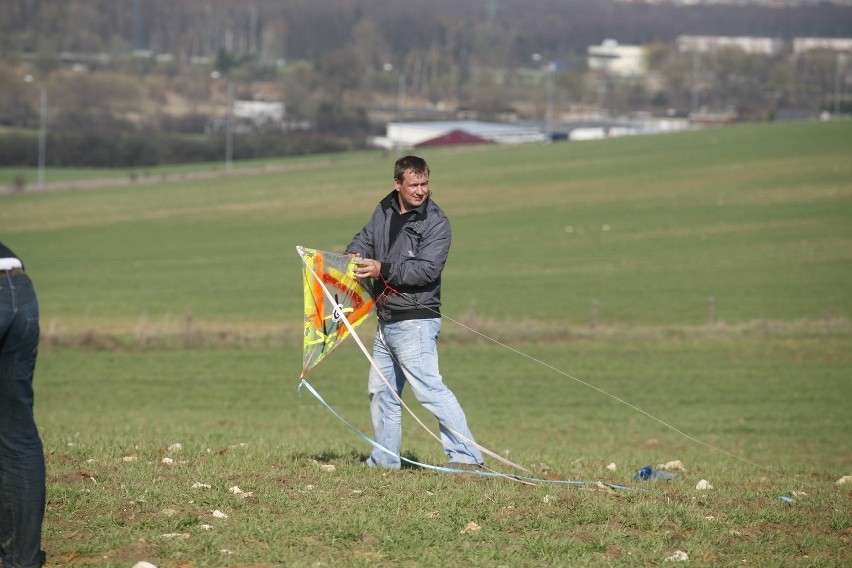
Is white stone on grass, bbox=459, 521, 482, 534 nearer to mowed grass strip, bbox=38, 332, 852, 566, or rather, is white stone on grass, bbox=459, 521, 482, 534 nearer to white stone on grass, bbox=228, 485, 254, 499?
mowed grass strip, bbox=38, 332, 852, 566

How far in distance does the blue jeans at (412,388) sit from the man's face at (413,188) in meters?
0.88

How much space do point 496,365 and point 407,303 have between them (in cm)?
1835

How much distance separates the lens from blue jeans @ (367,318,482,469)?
29.7 ft

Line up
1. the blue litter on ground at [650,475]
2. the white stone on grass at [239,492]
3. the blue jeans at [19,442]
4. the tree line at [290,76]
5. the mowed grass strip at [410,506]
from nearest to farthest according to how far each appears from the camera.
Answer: the blue jeans at [19,442] < the mowed grass strip at [410,506] < the white stone on grass at [239,492] < the blue litter on ground at [650,475] < the tree line at [290,76]

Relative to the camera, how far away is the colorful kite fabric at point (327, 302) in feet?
30.6

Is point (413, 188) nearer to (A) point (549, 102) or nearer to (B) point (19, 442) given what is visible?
(B) point (19, 442)

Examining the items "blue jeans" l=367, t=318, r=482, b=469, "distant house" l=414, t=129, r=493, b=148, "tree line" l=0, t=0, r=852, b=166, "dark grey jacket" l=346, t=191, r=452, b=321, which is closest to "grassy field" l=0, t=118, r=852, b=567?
"blue jeans" l=367, t=318, r=482, b=469

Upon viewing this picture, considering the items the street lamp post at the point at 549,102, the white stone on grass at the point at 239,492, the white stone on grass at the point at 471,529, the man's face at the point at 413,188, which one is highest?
the street lamp post at the point at 549,102

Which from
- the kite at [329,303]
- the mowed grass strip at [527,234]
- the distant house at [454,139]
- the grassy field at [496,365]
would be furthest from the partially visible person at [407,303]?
the distant house at [454,139]

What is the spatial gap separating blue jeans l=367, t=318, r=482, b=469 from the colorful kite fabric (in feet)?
1.09

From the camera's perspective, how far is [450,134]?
335 ft

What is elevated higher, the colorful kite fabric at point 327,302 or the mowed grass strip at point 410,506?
the colorful kite fabric at point 327,302

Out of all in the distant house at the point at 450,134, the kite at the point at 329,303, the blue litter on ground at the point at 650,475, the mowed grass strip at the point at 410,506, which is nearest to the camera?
the mowed grass strip at the point at 410,506

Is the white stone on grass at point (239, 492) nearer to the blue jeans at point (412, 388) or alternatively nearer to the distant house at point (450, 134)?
the blue jeans at point (412, 388)
